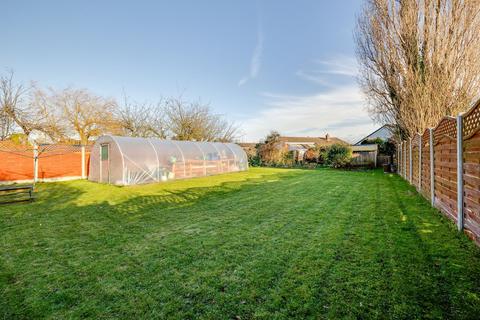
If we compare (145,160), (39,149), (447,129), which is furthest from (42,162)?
(447,129)

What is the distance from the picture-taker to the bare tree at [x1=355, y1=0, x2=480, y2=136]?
964 centimetres

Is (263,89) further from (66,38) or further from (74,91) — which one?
(74,91)

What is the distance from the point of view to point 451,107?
1008 cm

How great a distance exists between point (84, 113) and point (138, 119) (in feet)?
18.1

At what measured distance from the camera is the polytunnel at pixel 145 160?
1107 centimetres

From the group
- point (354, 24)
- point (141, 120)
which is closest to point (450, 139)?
point (354, 24)

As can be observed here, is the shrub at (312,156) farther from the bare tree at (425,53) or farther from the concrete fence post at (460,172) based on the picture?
the concrete fence post at (460,172)

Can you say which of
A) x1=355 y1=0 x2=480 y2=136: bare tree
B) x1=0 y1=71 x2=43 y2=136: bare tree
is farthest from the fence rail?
x1=0 y1=71 x2=43 y2=136: bare tree

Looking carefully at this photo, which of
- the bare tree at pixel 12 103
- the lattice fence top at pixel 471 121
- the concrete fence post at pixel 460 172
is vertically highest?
the bare tree at pixel 12 103

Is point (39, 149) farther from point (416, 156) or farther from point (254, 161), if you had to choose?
point (254, 161)

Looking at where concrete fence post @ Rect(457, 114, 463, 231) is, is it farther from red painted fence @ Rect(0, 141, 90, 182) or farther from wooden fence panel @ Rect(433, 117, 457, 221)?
red painted fence @ Rect(0, 141, 90, 182)

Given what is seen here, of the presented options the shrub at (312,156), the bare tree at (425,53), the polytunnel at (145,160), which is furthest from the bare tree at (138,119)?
the bare tree at (425,53)

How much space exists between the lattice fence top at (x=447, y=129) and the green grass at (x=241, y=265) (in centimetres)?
180

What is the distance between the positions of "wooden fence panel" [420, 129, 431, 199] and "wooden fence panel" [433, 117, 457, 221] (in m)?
0.88
